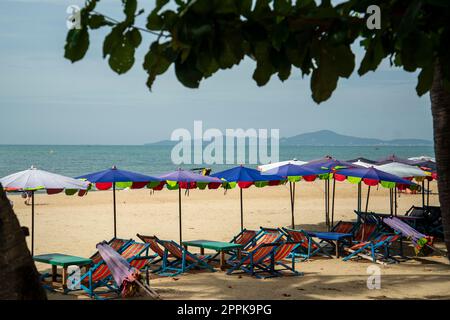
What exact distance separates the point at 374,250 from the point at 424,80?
9780 millimetres

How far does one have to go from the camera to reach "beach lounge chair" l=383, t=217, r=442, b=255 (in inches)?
441

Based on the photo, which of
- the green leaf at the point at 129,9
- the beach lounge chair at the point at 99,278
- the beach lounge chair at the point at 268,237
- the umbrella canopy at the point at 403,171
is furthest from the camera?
the umbrella canopy at the point at 403,171

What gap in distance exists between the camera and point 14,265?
8.96 ft

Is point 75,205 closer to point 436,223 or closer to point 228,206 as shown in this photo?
point 228,206

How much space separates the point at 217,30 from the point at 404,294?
289 inches

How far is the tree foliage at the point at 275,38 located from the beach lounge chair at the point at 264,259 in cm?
791

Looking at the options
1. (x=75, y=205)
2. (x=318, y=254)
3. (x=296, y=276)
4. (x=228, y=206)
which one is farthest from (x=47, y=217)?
(x=296, y=276)

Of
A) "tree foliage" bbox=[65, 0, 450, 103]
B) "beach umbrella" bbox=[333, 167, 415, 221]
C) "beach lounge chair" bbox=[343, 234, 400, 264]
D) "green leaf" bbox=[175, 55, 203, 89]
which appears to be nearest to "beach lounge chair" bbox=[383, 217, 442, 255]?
"beach lounge chair" bbox=[343, 234, 400, 264]

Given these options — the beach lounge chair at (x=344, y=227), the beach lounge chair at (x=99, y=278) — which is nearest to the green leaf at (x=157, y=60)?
the beach lounge chair at (x=99, y=278)

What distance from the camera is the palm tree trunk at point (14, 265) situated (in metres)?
2.71

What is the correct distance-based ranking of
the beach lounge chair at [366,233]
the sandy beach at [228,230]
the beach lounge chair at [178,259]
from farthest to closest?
1. the beach lounge chair at [366,233]
2. the beach lounge chair at [178,259]
3. the sandy beach at [228,230]

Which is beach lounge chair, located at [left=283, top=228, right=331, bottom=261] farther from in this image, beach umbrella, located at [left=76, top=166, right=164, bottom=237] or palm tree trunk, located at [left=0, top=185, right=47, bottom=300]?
palm tree trunk, located at [left=0, top=185, right=47, bottom=300]

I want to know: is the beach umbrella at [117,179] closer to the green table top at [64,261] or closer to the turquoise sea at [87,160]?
the green table top at [64,261]

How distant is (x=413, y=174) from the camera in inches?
527
